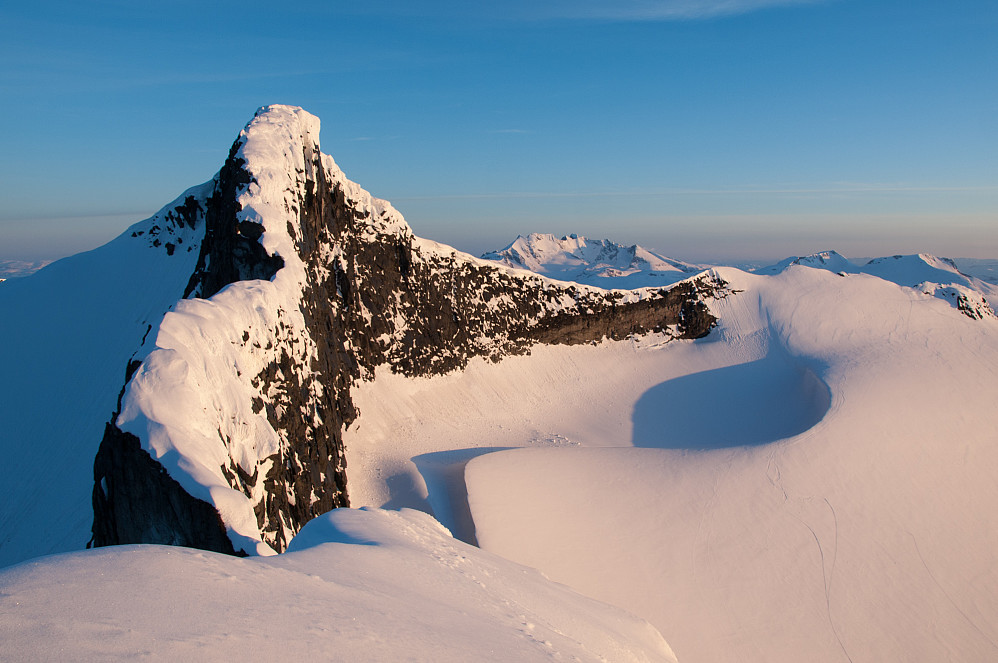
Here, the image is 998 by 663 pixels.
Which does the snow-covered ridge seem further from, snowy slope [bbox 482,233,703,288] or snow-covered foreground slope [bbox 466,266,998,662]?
snowy slope [bbox 482,233,703,288]

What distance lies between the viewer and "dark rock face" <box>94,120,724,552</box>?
9.80 metres

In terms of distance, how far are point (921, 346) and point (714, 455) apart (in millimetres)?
24248

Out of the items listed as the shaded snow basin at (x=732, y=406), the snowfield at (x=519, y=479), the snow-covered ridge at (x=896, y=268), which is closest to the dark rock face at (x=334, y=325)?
the snowfield at (x=519, y=479)

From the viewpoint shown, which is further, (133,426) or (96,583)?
(133,426)

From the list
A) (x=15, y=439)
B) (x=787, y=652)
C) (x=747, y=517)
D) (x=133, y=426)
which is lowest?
(x=787, y=652)

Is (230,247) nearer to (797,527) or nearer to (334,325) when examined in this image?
(334,325)

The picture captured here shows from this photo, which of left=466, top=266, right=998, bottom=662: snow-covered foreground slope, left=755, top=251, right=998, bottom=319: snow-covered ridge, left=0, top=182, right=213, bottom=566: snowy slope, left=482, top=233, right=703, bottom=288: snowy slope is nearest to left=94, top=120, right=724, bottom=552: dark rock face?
left=0, top=182, right=213, bottom=566: snowy slope

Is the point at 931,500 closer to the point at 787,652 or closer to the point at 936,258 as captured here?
the point at 787,652

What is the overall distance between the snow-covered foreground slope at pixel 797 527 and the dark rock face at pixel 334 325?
19.7ft

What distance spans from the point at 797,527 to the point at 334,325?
20027 mm

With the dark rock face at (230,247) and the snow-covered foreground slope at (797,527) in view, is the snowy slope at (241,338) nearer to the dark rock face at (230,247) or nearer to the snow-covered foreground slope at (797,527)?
the dark rock face at (230,247)

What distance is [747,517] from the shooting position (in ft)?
63.1

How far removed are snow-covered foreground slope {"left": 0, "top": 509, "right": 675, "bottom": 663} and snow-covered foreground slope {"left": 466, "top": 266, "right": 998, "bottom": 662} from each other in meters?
7.86

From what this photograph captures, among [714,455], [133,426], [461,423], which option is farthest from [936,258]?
[133,426]
